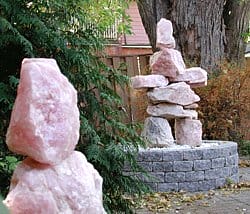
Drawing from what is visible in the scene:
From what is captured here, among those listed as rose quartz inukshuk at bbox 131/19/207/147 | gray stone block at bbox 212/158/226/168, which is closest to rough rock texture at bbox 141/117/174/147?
rose quartz inukshuk at bbox 131/19/207/147

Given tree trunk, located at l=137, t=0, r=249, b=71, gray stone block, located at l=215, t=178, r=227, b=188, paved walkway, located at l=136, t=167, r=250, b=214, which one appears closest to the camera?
paved walkway, located at l=136, t=167, r=250, b=214

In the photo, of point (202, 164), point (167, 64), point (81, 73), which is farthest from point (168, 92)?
point (81, 73)

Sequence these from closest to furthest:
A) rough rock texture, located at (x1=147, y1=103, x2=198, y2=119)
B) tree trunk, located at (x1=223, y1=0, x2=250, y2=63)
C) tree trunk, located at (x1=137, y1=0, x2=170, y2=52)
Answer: rough rock texture, located at (x1=147, y1=103, x2=198, y2=119), tree trunk, located at (x1=137, y1=0, x2=170, y2=52), tree trunk, located at (x1=223, y1=0, x2=250, y2=63)

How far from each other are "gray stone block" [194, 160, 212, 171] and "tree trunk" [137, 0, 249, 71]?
309cm

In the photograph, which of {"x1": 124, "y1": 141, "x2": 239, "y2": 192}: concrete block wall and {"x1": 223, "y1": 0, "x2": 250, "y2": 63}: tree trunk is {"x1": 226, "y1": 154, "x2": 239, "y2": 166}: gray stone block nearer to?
{"x1": 124, "y1": 141, "x2": 239, "y2": 192}: concrete block wall

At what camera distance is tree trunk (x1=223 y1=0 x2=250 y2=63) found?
1029 centimetres

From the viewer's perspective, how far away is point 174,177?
6602 millimetres

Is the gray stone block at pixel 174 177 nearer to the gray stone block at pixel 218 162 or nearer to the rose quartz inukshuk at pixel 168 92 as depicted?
the gray stone block at pixel 218 162

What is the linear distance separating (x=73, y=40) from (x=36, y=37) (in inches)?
9.7

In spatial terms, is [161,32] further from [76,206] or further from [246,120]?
[76,206]

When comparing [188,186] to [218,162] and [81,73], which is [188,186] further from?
[81,73]

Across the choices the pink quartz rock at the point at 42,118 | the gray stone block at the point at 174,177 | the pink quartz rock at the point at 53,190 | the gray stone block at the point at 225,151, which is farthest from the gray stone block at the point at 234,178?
the pink quartz rock at the point at 42,118

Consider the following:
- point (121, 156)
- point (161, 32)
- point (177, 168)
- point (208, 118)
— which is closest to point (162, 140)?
point (177, 168)

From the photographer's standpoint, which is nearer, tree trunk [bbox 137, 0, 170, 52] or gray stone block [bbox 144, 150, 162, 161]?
gray stone block [bbox 144, 150, 162, 161]
